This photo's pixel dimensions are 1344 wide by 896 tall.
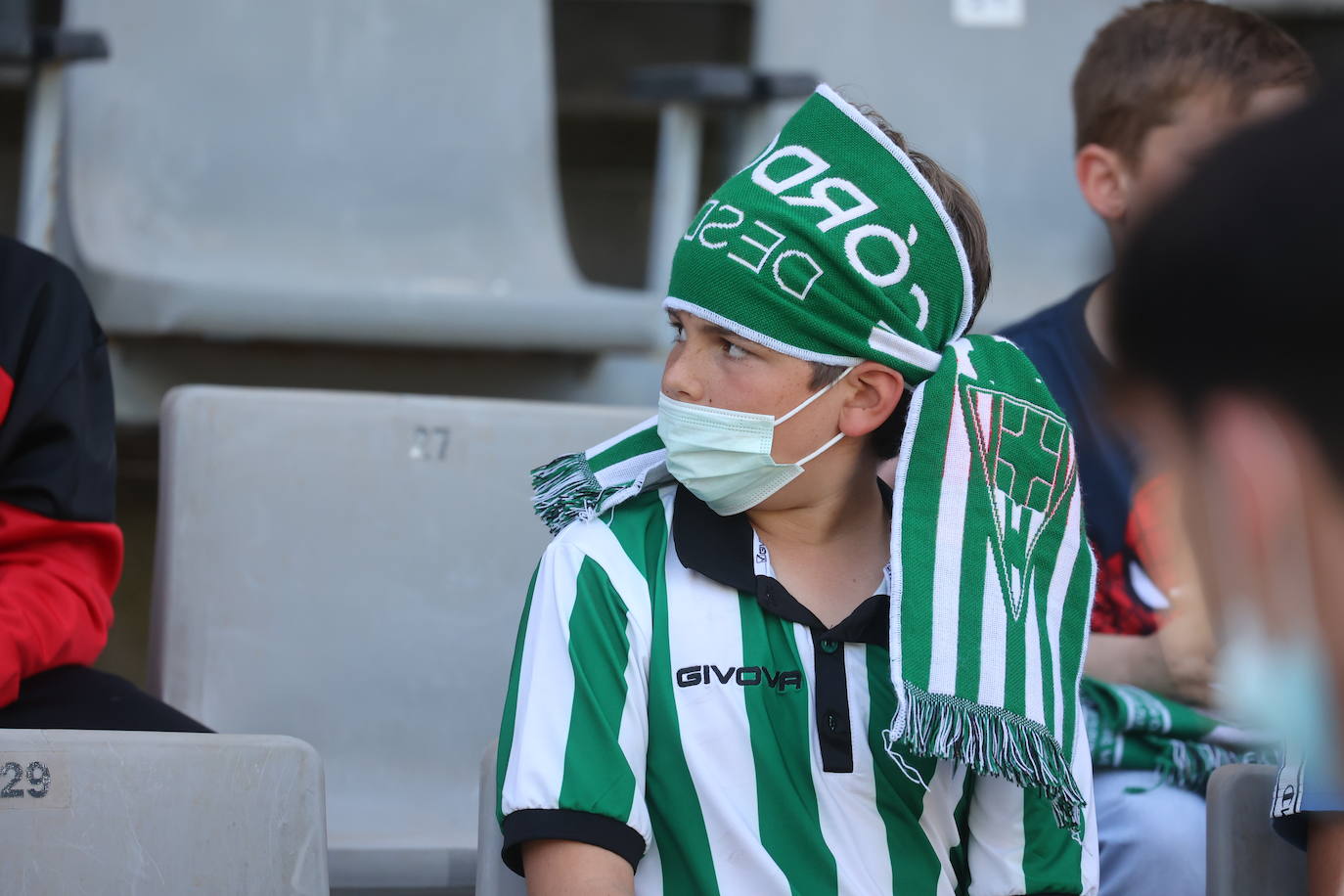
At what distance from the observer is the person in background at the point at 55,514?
1.65 m

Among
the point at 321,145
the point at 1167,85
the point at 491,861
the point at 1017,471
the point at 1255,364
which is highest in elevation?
the point at 1167,85

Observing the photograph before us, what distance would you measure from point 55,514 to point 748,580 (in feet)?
2.62

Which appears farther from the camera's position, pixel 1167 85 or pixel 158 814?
pixel 1167 85

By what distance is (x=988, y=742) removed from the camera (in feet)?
4.34

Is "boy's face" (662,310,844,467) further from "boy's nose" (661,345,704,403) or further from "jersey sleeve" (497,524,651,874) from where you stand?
"jersey sleeve" (497,524,651,874)

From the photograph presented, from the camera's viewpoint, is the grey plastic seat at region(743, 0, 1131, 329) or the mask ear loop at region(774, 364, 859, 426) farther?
the grey plastic seat at region(743, 0, 1131, 329)

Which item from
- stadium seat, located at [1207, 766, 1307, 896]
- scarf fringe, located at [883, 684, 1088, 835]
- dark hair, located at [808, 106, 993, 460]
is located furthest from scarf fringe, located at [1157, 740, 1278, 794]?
dark hair, located at [808, 106, 993, 460]

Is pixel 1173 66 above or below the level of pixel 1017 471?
above

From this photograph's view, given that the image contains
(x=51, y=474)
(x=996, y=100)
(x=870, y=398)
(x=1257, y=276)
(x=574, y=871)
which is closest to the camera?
(x=1257, y=276)

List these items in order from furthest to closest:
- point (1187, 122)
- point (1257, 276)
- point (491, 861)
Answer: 1. point (1187, 122)
2. point (491, 861)
3. point (1257, 276)

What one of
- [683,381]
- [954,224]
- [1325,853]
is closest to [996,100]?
[954,224]

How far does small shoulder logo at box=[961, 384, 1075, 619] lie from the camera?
1.41 metres

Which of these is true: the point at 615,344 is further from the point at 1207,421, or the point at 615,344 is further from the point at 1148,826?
the point at 1207,421

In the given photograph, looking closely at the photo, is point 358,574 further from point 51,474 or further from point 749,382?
point 749,382
